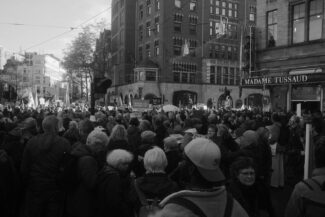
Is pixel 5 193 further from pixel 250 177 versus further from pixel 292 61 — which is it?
pixel 292 61

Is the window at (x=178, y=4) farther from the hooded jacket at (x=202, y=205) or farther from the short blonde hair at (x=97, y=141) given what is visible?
the hooded jacket at (x=202, y=205)

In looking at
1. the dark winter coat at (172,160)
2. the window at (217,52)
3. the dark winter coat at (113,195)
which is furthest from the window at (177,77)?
the dark winter coat at (113,195)

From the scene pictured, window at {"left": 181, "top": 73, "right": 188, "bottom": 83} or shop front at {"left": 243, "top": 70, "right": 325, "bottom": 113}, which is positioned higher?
window at {"left": 181, "top": 73, "right": 188, "bottom": 83}

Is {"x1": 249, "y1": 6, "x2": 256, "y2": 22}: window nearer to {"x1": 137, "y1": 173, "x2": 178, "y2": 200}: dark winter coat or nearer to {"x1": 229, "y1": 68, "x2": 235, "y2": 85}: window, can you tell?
{"x1": 229, "y1": 68, "x2": 235, "y2": 85}: window

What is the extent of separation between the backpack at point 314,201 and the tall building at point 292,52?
62.0 ft

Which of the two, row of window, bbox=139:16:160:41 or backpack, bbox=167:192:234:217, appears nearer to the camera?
backpack, bbox=167:192:234:217

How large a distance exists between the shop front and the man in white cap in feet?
64.3

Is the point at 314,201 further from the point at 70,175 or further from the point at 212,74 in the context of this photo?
the point at 212,74

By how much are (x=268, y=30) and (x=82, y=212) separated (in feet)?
80.9

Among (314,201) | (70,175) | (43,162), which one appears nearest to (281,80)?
(43,162)

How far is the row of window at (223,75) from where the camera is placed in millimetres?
→ 57031

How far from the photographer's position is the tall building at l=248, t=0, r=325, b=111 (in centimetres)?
2264

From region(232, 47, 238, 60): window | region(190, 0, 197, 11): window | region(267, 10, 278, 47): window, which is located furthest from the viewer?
region(232, 47, 238, 60): window

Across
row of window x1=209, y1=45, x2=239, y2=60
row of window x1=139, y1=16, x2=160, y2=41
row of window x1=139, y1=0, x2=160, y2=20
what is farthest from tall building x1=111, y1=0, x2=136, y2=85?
row of window x1=209, y1=45, x2=239, y2=60
